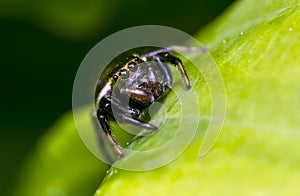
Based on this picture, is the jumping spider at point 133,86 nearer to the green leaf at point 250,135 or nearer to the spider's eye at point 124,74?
the spider's eye at point 124,74

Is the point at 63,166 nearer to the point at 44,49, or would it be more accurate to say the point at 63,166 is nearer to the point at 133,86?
the point at 133,86

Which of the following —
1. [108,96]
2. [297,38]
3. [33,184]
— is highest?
[297,38]

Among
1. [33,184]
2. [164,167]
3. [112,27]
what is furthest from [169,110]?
[112,27]

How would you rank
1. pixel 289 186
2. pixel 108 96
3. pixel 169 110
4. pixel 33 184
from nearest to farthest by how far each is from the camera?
pixel 289 186
pixel 169 110
pixel 108 96
pixel 33 184

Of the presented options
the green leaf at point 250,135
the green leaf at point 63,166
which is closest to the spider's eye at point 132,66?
the green leaf at point 250,135

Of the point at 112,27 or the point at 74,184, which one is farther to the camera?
the point at 112,27

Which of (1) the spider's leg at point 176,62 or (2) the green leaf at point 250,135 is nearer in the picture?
(2) the green leaf at point 250,135

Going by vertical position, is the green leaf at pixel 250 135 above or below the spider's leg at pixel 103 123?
above

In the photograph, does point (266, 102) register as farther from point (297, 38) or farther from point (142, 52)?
point (142, 52)

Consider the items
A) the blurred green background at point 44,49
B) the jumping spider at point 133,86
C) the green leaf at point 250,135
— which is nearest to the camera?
the green leaf at point 250,135
